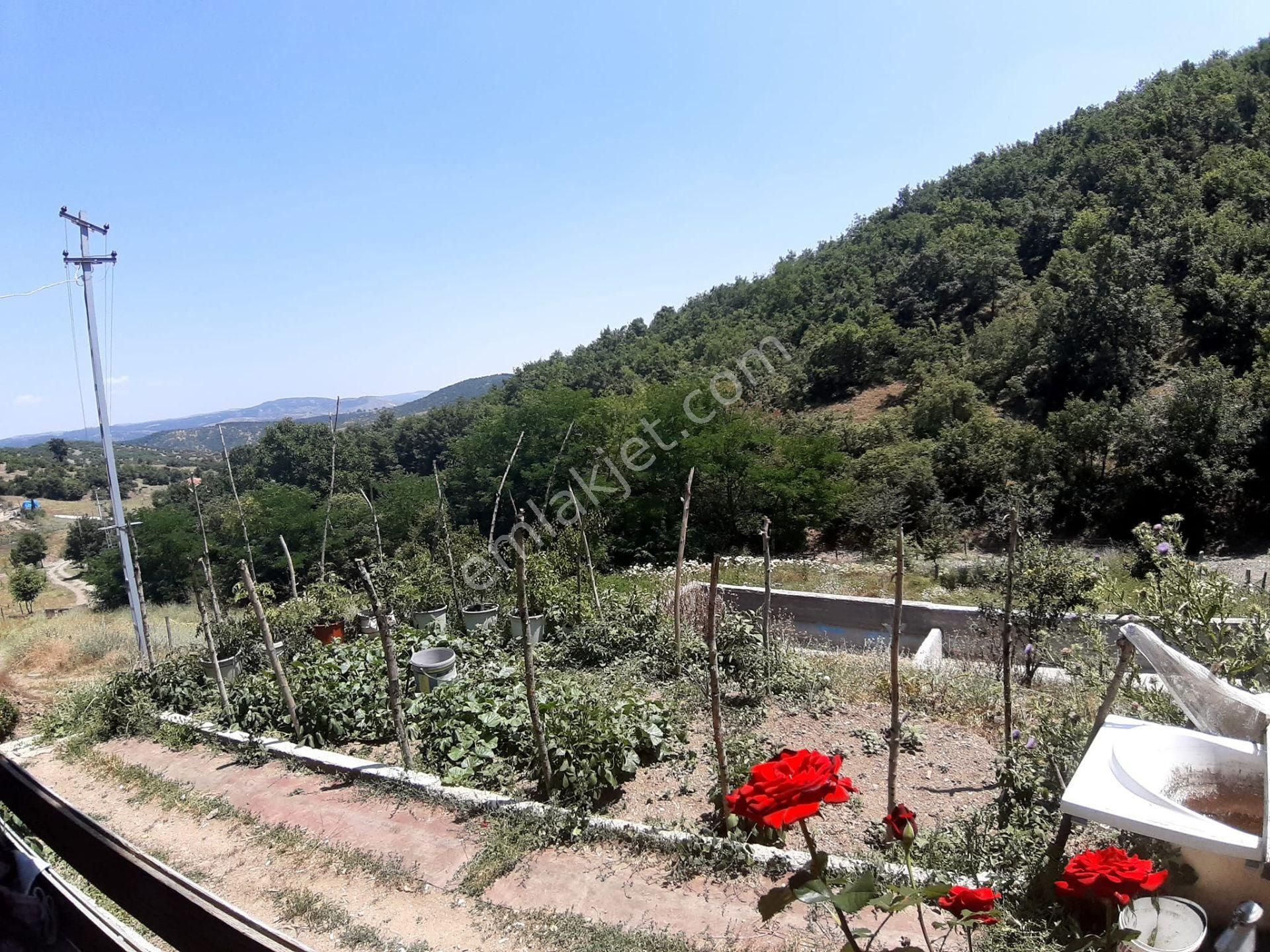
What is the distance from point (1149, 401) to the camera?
1580 cm

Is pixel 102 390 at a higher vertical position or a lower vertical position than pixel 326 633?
higher

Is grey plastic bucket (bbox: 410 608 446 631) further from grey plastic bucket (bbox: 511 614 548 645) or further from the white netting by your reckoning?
the white netting

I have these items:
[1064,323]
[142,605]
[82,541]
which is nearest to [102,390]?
[142,605]

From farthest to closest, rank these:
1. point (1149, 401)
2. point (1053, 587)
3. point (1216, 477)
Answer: point (1149, 401) → point (1216, 477) → point (1053, 587)

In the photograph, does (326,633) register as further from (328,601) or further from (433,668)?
(433,668)

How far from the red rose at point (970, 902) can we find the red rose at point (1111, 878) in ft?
0.54

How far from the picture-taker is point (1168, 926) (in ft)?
6.53

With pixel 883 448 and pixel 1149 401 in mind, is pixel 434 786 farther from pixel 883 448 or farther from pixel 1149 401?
pixel 1149 401

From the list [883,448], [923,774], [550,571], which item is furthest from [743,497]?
[923,774]

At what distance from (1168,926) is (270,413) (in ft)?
161

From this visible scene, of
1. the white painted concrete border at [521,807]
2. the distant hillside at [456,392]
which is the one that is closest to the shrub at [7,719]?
the white painted concrete border at [521,807]

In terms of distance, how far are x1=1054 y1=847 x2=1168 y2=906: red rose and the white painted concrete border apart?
1.06 meters

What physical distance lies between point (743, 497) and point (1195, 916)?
14.1 meters

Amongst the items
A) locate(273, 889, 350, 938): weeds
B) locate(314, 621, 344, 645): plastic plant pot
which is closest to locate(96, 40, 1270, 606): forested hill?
locate(314, 621, 344, 645): plastic plant pot
